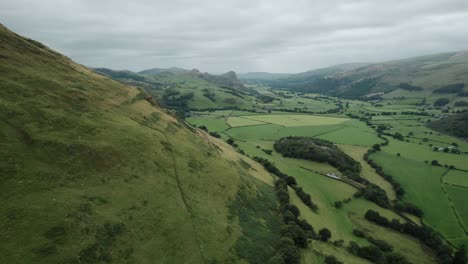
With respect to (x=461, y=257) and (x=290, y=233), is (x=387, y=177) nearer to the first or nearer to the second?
(x=461, y=257)

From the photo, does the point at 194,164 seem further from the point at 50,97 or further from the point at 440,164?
the point at 440,164

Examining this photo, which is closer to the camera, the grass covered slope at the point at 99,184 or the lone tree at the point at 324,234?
the grass covered slope at the point at 99,184

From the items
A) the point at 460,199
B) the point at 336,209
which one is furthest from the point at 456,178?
the point at 336,209

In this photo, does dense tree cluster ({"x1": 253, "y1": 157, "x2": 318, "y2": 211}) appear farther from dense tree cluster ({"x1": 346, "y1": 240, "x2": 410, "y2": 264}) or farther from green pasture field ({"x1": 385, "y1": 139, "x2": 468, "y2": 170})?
green pasture field ({"x1": 385, "y1": 139, "x2": 468, "y2": 170})

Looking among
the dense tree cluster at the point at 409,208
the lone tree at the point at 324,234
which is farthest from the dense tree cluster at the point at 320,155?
the lone tree at the point at 324,234

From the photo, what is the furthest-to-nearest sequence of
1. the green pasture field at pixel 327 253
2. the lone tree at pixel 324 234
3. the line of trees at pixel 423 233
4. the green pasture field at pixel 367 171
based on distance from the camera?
the green pasture field at pixel 367 171, the line of trees at pixel 423 233, the lone tree at pixel 324 234, the green pasture field at pixel 327 253

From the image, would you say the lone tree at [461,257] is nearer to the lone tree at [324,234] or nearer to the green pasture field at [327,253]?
the green pasture field at [327,253]

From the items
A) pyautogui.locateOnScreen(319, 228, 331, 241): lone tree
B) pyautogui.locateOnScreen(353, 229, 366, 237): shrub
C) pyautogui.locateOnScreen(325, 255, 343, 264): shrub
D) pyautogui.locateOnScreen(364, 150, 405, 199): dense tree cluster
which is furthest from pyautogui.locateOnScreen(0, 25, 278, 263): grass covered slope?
pyautogui.locateOnScreen(364, 150, 405, 199): dense tree cluster
